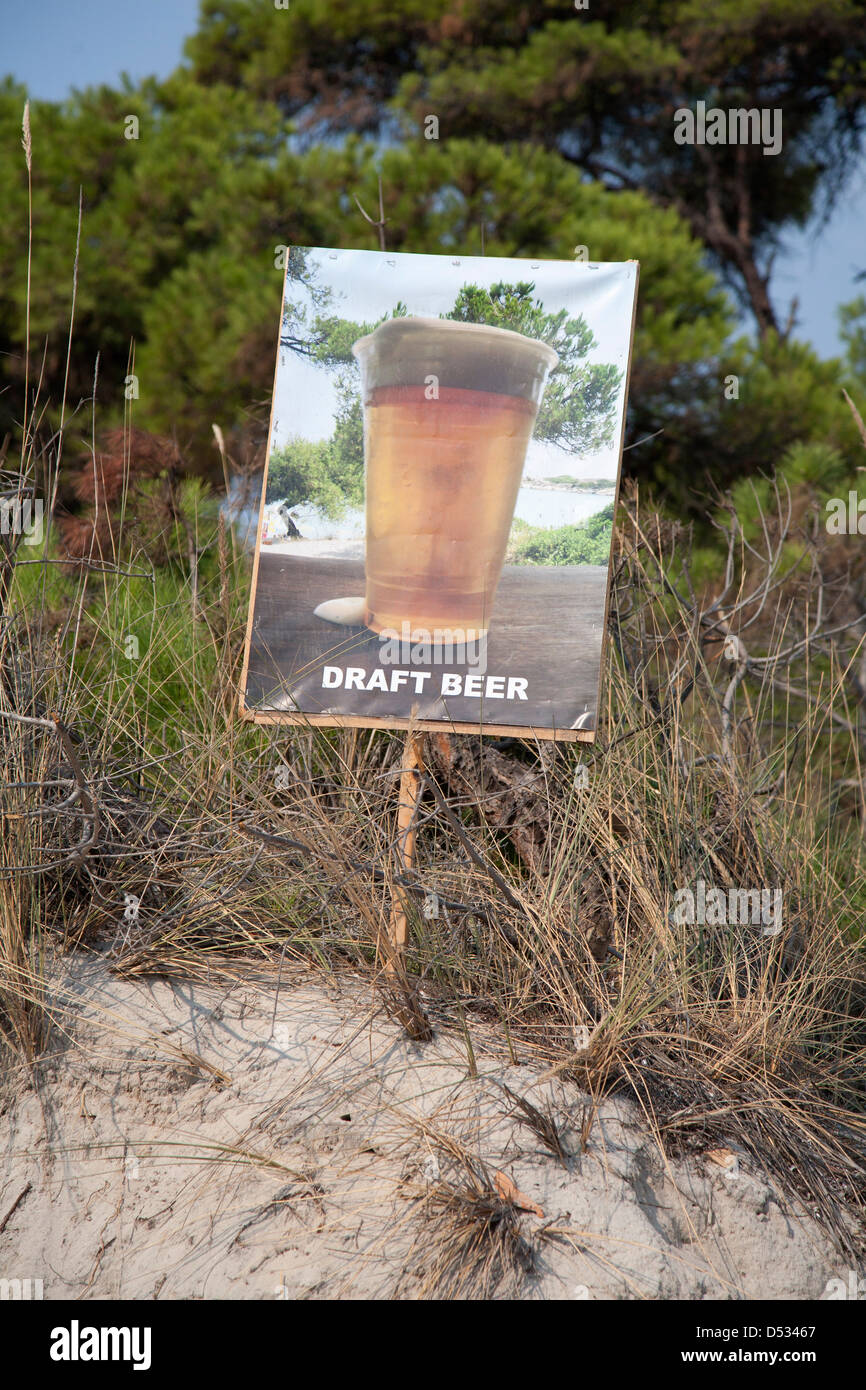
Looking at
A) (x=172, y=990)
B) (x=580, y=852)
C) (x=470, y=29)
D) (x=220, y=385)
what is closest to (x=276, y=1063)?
(x=172, y=990)

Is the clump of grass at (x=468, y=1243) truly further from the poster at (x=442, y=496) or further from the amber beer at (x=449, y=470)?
the amber beer at (x=449, y=470)

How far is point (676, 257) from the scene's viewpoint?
5477 mm

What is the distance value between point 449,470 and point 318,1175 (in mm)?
1592

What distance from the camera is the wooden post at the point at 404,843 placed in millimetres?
2223

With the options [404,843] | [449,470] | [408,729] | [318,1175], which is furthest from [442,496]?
[318,1175]

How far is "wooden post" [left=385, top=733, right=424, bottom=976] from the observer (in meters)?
2.22

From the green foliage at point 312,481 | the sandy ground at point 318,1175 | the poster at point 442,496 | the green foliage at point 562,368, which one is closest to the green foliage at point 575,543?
the poster at point 442,496

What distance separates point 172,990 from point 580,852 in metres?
0.99

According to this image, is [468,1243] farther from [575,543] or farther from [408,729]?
[575,543]

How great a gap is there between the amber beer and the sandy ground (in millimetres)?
965

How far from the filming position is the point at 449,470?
100 inches

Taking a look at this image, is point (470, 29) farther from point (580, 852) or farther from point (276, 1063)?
point (276, 1063)

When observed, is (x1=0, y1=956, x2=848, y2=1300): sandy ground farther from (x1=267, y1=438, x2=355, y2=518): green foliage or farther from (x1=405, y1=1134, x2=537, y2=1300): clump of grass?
(x1=267, y1=438, x2=355, y2=518): green foliage

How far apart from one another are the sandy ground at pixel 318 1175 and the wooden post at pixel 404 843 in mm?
165
